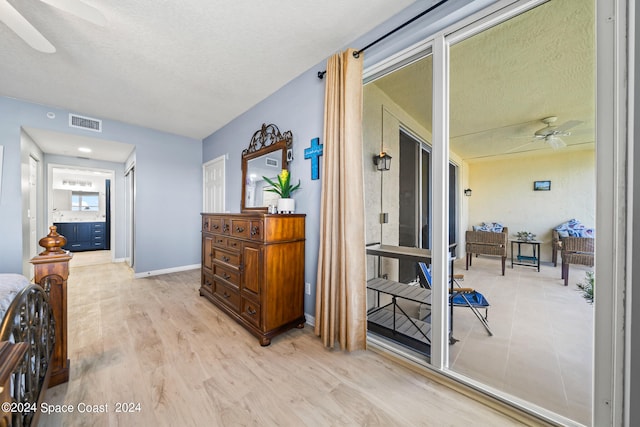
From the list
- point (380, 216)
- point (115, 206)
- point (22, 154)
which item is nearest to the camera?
point (380, 216)

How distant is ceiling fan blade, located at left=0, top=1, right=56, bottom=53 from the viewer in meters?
1.26

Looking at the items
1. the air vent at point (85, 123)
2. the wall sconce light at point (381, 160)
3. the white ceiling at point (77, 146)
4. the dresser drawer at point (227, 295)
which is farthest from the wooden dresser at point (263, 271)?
the white ceiling at point (77, 146)

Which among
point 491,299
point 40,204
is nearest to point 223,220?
point 491,299

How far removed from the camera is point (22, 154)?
3.14 meters

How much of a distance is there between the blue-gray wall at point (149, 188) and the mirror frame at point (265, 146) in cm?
187

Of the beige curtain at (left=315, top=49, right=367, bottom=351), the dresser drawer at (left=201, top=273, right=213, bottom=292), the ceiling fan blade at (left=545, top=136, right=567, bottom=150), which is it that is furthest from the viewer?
the dresser drawer at (left=201, top=273, right=213, bottom=292)

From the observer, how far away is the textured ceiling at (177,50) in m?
1.69

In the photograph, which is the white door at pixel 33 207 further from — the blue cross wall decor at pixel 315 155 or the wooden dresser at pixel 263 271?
the blue cross wall decor at pixel 315 155

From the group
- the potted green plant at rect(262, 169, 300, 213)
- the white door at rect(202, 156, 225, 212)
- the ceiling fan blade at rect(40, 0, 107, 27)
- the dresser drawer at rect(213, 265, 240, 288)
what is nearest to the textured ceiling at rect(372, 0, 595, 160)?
the potted green plant at rect(262, 169, 300, 213)

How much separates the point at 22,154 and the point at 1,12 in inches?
118

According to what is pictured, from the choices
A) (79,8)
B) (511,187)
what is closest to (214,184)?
(79,8)

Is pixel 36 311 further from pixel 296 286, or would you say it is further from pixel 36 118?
pixel 36 118

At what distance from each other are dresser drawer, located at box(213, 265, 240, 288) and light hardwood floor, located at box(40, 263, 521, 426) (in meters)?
0.42

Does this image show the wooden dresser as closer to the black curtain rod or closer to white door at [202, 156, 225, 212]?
the black curtain rod
